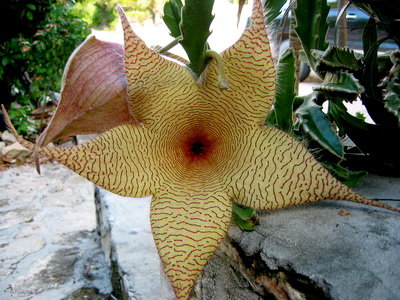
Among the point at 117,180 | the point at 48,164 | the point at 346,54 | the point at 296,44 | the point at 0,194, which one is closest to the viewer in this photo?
the point at 117,180

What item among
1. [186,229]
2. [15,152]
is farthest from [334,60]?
[15,152]

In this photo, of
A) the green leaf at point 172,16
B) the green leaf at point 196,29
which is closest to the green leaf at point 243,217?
the green leaf at point 196,29

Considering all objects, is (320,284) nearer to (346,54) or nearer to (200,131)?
(200,131)

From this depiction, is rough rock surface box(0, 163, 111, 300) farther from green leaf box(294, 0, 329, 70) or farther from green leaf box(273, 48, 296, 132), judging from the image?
green leaf box(294, 0, 329, 70)

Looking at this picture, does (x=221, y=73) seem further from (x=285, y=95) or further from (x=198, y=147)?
(x=285, y=95)

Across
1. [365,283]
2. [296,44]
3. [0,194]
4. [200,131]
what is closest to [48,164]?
[0,194]

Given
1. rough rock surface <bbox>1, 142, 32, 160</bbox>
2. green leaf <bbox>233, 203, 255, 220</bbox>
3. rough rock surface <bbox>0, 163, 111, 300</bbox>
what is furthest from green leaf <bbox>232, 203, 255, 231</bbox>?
rough rock surface <bbox>1, 142, 32, 160</bbox>
